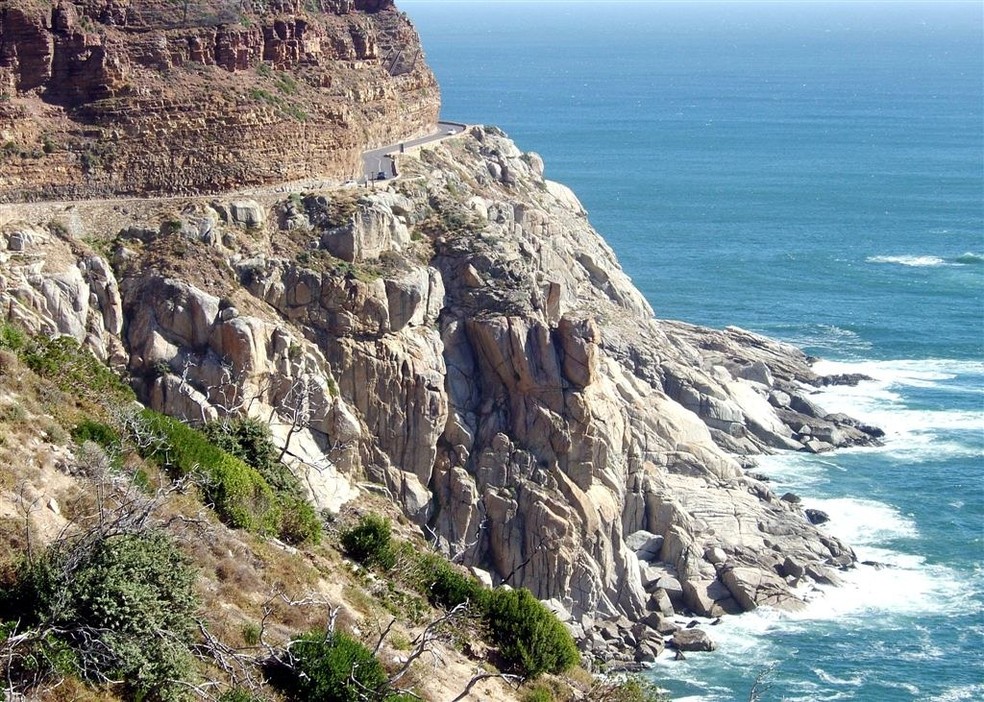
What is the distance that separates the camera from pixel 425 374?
5294 centimetres

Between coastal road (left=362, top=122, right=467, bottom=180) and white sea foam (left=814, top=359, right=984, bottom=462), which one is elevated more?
coastal road (left=362, top=122, right=467, bottom=180)

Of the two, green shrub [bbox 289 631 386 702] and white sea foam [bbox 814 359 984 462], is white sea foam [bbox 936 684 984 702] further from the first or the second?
green shrub [bbox 289 631 386 702]

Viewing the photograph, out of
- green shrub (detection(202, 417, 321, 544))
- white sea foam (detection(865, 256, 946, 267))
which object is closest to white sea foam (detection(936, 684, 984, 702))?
green shrub (detection(202, 417, 321, 544))

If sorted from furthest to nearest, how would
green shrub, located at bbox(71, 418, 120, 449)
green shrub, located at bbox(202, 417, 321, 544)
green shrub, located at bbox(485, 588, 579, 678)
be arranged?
green shrub, located at bbox(202, 417, 321, 544), green shrub, located at bbox(485, 588, 579, 678), green shrub, located at bbox(71, 418, 120, 449)

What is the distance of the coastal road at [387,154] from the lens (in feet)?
210

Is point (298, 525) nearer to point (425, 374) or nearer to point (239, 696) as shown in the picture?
point (239, 696)

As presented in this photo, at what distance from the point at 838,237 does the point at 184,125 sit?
2719 inches

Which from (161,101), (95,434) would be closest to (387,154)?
(161,101)

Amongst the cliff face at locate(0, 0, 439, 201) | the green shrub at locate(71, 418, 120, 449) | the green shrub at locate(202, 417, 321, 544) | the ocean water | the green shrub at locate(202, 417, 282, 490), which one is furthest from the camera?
the cliff face at locate(0, 0, 439, 201)

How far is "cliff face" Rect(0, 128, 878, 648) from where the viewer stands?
4909 centimetres

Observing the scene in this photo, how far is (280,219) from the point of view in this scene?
55.5 m

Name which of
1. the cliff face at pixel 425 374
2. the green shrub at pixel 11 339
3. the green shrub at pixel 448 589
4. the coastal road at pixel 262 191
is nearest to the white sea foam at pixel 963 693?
the cliff face at pixel 425 374

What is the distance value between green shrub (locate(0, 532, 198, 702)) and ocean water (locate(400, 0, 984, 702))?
2683cm

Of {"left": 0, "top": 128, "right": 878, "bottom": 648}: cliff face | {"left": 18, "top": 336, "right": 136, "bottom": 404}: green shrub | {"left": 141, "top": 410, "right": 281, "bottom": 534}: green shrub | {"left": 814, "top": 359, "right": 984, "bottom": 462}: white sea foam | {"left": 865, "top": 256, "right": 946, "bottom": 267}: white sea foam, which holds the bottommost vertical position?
{"left": 814, "top": 359, "right": 984, "bottom": 462}: white sea foam
